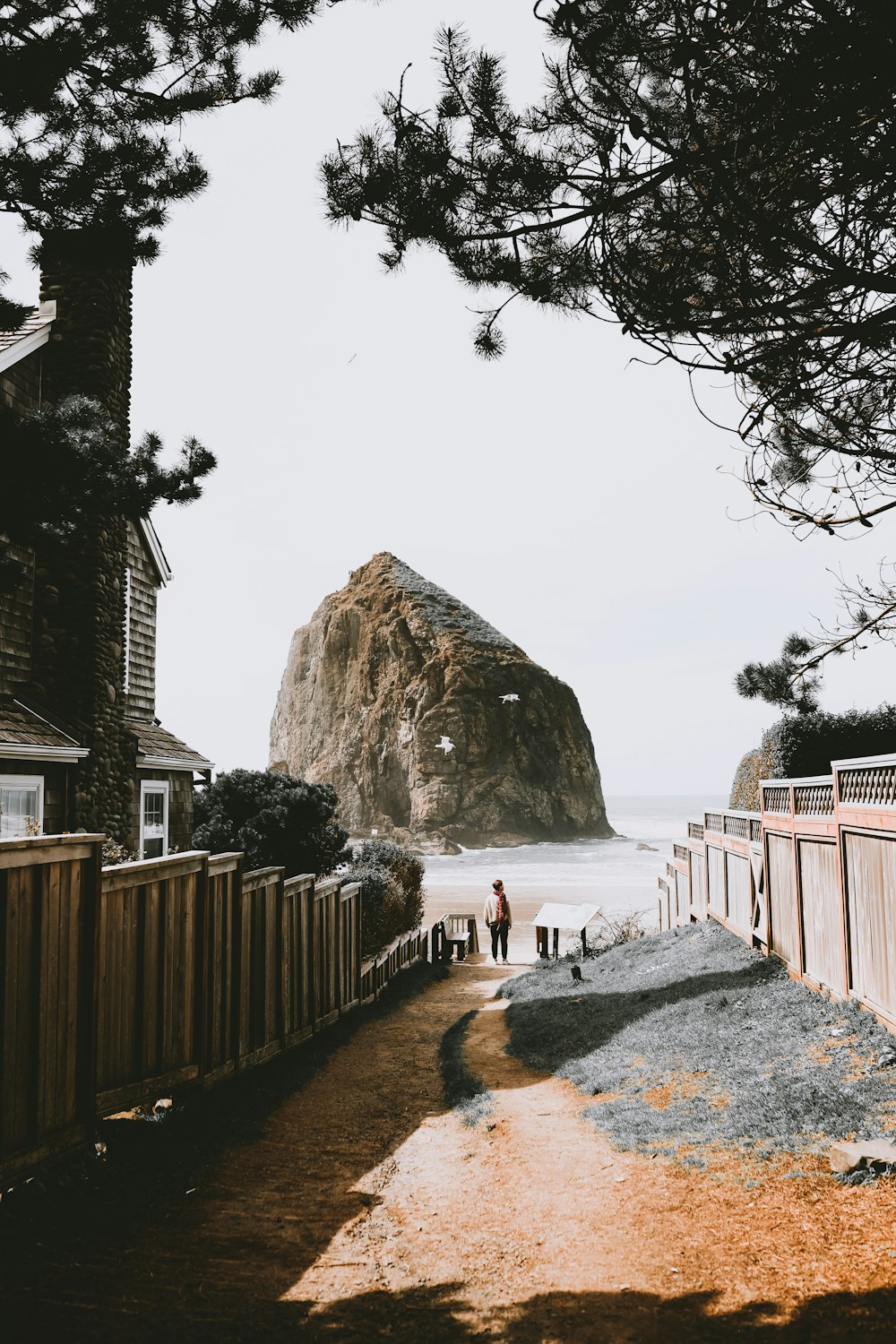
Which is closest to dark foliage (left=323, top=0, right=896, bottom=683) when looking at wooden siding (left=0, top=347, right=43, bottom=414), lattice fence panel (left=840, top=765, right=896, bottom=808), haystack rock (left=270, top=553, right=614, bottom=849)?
lattice fence panel (left=840, top=765, right=896, bottom=808)

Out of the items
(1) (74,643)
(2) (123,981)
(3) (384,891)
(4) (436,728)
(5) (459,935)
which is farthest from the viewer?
(4) (436,728)

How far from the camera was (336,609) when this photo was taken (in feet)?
356

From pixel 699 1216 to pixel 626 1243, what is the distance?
0.43 m

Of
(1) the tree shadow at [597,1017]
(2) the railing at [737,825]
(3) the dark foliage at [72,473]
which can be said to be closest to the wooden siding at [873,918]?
(1) the tree shadow at [597,1017]

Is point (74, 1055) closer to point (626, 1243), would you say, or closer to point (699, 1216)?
point (626, 1243)

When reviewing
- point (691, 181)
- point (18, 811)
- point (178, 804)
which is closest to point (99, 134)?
point (691, 181)

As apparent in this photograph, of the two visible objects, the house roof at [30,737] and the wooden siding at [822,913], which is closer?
the wooden siding at [822,913]

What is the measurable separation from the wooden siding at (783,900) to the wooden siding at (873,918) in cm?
163

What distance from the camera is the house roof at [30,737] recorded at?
10.8 meters

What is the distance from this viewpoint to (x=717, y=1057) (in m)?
7.04

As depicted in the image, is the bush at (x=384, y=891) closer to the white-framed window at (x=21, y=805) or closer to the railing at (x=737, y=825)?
the white-framed window at (x=21, y=805)

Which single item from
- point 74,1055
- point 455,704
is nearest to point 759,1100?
point 74,1055

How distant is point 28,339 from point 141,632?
516 centimetres

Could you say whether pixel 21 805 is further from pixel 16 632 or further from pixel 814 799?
pixel 814 799
